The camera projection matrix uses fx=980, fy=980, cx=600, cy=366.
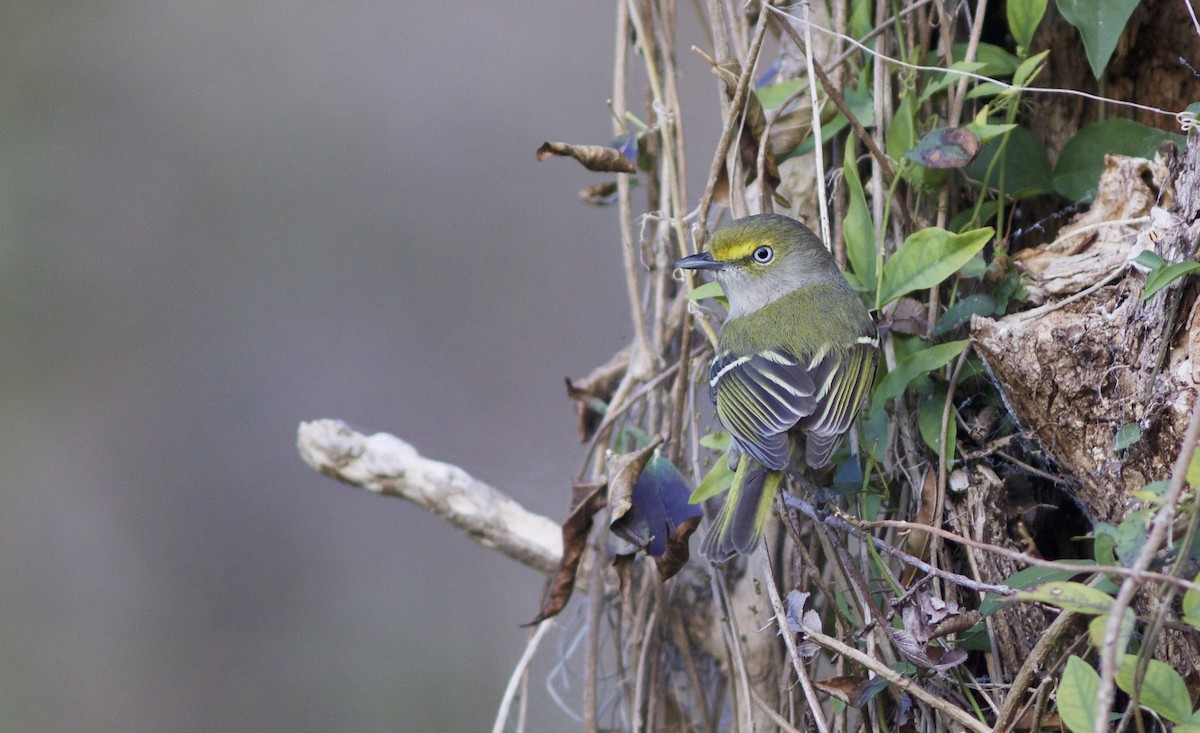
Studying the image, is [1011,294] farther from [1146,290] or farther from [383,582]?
[383,582]

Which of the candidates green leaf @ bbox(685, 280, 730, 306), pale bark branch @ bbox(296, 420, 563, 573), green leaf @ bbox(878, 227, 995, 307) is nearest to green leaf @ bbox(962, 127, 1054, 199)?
green leaf @ bbox(878, 227, 995, 307)

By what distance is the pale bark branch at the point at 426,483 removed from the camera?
2.56 metres

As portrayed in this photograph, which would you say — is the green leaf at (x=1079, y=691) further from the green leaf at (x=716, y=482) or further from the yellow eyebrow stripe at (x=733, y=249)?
the yellow eyebrow stripe at (x=733, y=249)

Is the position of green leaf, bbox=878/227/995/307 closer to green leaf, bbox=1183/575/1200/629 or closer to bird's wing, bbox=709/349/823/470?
bird's wing, bbox=709/349/823/470

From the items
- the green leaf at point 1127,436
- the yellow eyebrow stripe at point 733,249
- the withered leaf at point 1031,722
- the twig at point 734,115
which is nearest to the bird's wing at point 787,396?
the yellow eyebrow stripe at point 733,249

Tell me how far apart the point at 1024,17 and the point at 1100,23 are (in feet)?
0.48

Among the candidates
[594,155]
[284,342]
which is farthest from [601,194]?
[284,342]

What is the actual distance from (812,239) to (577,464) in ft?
6.05

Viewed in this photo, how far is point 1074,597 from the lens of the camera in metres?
1.25

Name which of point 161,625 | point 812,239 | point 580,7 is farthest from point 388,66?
point 812,239

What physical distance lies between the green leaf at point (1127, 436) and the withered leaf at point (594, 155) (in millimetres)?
1226

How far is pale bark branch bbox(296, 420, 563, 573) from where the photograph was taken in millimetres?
2562

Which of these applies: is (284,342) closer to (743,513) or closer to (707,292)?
(707,292)

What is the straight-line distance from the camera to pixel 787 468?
198cm
